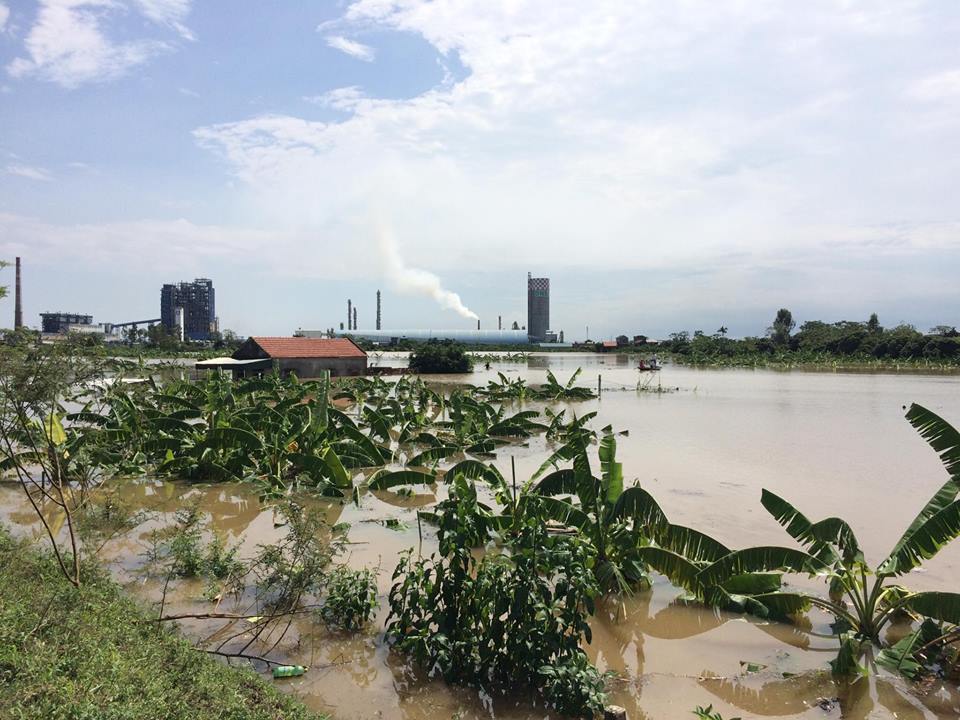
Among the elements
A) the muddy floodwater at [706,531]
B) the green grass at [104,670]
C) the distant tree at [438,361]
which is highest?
the distant tree at [438,361]

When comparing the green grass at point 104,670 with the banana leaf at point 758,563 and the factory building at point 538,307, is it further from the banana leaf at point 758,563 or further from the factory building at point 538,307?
the factory building at point 538,307

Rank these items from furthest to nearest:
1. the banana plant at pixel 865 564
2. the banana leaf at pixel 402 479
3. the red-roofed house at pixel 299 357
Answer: the red-roofed house at pixel 299 357, the banana leaf at pixel 402 479, the banana plant at pixel 865 564

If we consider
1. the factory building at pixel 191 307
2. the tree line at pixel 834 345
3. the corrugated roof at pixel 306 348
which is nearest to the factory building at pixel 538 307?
the tree line at pixel 834 345

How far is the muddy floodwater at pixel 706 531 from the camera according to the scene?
4941 mm

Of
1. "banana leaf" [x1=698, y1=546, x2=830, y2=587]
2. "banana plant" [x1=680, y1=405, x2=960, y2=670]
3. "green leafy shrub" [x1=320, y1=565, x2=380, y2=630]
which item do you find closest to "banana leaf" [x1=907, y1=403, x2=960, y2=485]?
"banana plant" [x1=680, y1=405, x2=960, y2=670]

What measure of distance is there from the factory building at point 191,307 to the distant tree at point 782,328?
98.2m

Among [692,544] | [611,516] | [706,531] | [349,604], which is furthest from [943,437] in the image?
[349,604]

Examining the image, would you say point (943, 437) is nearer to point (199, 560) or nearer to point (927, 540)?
point (927, 540)

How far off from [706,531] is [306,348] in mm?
28856

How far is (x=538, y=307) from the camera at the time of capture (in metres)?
124

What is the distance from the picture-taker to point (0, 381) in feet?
19.6

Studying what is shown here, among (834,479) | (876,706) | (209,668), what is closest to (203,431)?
(209,668)

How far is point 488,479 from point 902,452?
1324 centimetres

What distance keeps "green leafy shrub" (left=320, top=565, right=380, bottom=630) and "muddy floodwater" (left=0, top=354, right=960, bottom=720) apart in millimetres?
161
